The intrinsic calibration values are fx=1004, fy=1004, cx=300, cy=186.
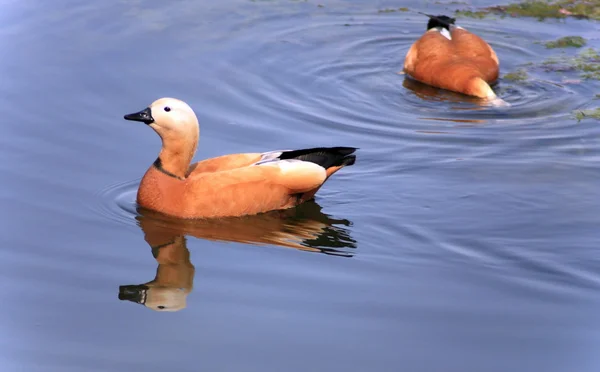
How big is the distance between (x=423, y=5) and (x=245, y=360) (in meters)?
9.84

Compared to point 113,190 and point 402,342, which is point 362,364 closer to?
point 402,342

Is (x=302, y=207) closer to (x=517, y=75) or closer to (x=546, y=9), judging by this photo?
(x=517, y=75)

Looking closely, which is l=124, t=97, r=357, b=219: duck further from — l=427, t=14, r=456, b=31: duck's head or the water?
l=427, t=14, r=456, b=31: duck's head

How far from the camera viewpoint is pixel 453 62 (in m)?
11.7

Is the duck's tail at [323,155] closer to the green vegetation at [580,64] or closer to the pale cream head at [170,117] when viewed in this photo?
the pale cream head at [170,117]

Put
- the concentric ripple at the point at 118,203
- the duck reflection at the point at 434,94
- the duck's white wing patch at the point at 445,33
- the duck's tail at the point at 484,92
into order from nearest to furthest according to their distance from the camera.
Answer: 1. the concentric ripple at the point at 118,203
2. the duck's tail at the point at 484,92
3. the duck reflection at the point at 434,94
4. the duck's white wing patch at the point at 445,33

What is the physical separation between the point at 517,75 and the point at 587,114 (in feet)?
5.25

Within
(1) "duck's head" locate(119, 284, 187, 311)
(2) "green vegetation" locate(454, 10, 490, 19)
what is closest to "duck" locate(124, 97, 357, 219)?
(1) "duck's head" locate(119, 284, 187, 311)

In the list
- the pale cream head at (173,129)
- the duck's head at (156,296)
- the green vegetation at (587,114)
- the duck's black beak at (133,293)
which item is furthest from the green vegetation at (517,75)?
the duck's black beak at (133,293)

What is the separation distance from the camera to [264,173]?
7945 mm

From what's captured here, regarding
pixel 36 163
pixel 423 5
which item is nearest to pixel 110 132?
pixel 36 163

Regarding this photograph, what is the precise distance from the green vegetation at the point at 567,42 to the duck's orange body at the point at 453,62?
4.45 ft

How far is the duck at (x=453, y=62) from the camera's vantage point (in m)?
11.1

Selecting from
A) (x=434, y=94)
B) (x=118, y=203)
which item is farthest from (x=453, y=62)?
(x=118, y=203)
